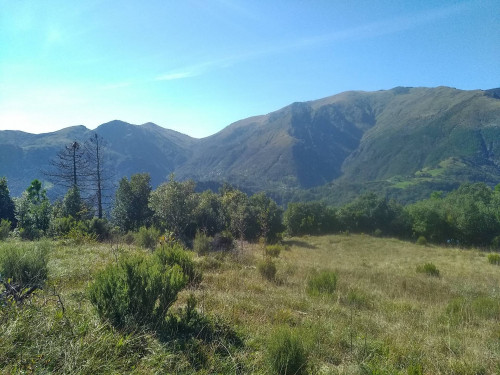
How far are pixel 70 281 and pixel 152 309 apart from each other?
Answer: 3.42 m

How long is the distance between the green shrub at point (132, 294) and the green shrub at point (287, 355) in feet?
5.38

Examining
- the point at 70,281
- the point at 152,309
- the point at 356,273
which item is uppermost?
the point at 152,309

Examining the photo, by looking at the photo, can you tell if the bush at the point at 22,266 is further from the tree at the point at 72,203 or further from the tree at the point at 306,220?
the tree at the point at 306,220

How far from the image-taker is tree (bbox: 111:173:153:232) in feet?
84.1

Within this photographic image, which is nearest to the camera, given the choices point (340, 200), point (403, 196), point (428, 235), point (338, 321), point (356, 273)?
point (338, 321)

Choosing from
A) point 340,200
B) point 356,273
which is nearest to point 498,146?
point 340,200

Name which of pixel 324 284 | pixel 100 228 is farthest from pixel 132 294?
pixel 100 228

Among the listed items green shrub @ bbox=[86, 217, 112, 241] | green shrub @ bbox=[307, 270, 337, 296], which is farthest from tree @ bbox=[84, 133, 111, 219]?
green shrub @ bbox=[307, 270, 337, 296]

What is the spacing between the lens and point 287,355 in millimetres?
3324

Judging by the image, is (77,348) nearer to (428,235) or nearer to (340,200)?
(428,235)

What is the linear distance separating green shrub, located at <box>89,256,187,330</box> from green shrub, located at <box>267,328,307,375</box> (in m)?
1.64

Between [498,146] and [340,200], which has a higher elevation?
[498,146]

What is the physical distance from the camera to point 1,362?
2.59m

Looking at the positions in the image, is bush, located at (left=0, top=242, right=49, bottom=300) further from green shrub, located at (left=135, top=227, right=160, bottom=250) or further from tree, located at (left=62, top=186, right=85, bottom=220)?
tree, located at (left=62, top=186, right=85, bottom=220)
